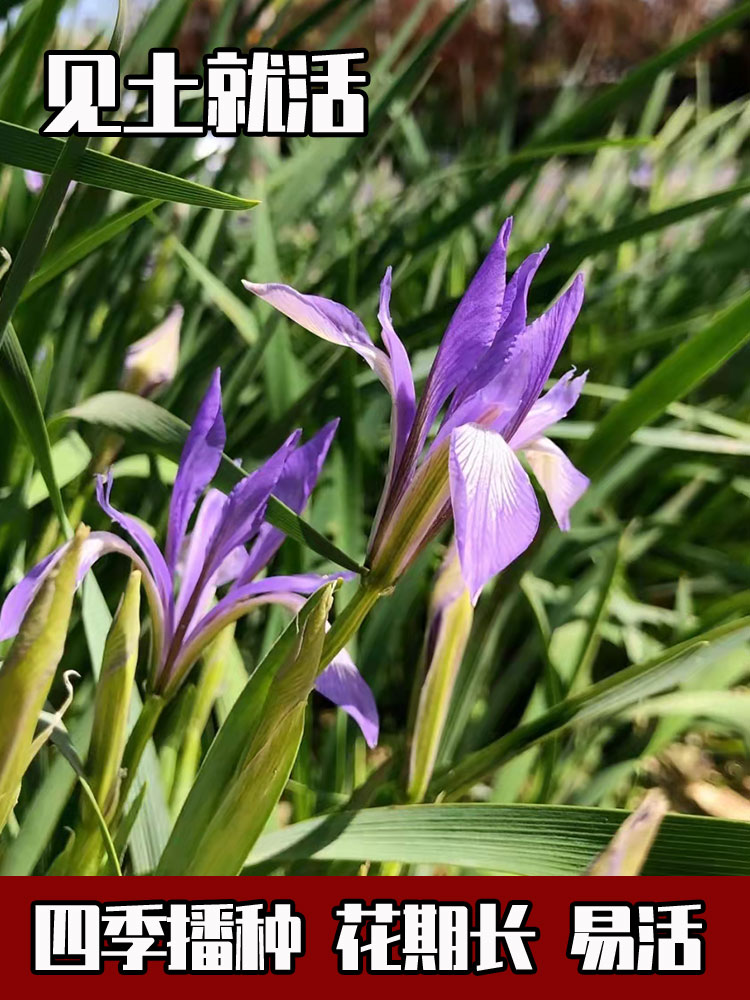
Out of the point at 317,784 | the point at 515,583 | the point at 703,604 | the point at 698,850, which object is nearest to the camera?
the point at 698,850

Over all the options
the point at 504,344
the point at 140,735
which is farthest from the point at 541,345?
the point at 140,735

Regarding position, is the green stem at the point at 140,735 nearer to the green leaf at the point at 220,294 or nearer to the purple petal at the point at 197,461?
the purple petal at the point at 197,461

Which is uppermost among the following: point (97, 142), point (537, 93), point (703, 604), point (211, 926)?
point (537, 93)

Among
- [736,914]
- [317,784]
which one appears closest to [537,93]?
[317,784]

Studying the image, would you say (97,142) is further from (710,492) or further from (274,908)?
(710,492)

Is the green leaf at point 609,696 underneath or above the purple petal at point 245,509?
underneath

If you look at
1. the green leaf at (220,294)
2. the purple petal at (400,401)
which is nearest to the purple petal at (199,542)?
the purple petal at (400,401)

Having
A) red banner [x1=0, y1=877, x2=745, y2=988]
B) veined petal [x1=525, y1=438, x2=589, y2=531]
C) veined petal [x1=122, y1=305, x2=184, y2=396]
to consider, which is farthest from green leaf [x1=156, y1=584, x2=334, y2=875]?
veined petal [x1=122, y1=305, x2=184, y2=396]
